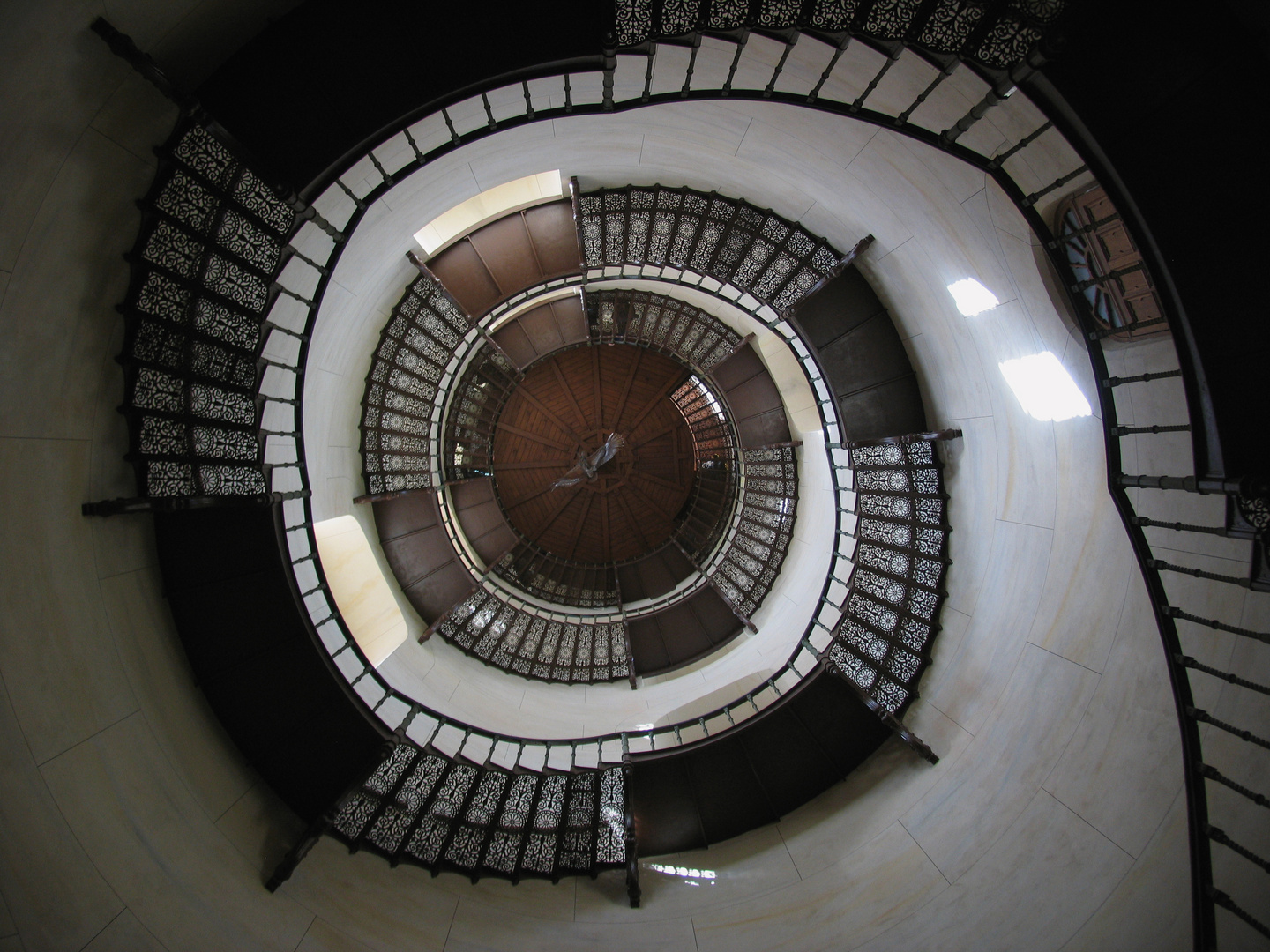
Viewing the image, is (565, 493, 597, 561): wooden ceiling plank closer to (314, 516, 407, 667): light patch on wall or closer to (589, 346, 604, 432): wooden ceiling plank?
(589, 346, 604, 432): wooden ceiling plank

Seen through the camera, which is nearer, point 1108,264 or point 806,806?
point 1108,264

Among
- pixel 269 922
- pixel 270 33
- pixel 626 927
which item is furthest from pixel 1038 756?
pixel 270 33

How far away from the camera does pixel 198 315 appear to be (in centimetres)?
484

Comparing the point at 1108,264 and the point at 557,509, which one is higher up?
the point at 1108,264

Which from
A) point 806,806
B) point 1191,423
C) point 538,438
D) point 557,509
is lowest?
point 806,806

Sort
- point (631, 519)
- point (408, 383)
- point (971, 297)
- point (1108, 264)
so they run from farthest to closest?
point (631, 519), point (408, 383), point (971, 297), point (1108, 264)

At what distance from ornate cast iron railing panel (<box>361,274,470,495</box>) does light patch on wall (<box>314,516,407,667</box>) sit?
39.3 inches

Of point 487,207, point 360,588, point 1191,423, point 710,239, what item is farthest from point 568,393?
point 1191,423

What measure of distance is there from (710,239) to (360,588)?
8.68 metres

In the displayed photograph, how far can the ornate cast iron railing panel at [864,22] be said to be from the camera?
391cm

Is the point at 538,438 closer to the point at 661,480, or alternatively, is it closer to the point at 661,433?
the point at 661,433

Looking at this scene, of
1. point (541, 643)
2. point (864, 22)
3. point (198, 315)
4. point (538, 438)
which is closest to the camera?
point (864, 22)

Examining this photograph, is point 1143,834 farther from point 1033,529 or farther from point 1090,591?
point 1033,529

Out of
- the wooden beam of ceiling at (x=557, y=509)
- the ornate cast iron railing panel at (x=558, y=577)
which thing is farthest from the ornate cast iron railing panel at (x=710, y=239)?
the ornate cast iron railing panel at (x=558, y=577)
